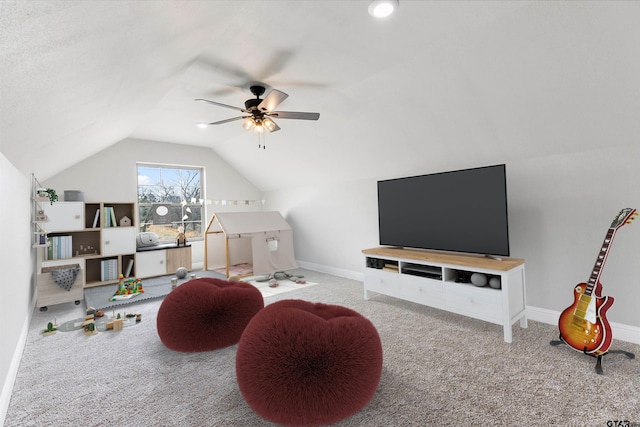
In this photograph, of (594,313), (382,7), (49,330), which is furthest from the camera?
(49,330)

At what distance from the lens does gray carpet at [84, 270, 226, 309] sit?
140 inches

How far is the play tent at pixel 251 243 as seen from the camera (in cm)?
511

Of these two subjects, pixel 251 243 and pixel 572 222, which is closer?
pixel 572 222

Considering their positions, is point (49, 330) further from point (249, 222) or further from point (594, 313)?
point (594, 313)

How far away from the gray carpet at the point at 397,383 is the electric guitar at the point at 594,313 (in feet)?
0.45

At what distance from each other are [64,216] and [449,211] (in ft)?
17.4

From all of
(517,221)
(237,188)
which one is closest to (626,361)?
(517,221)

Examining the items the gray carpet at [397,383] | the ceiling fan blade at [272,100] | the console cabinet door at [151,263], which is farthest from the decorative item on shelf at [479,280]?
the console cabinet door at [151,263]

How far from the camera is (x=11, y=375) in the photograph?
1.96 m

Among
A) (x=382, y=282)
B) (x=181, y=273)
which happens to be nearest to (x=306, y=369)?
(x=382, y=282)

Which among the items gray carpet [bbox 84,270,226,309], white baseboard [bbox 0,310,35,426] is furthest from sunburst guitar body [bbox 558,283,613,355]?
gray carpet [bbox 84,270,226,309]

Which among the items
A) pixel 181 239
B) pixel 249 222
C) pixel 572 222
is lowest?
pixel 181 239

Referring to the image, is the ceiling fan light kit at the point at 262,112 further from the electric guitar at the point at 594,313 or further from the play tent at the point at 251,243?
the electric guitar at the point at 594,313

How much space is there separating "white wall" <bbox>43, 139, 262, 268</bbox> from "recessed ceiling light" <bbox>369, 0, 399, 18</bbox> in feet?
16.3
